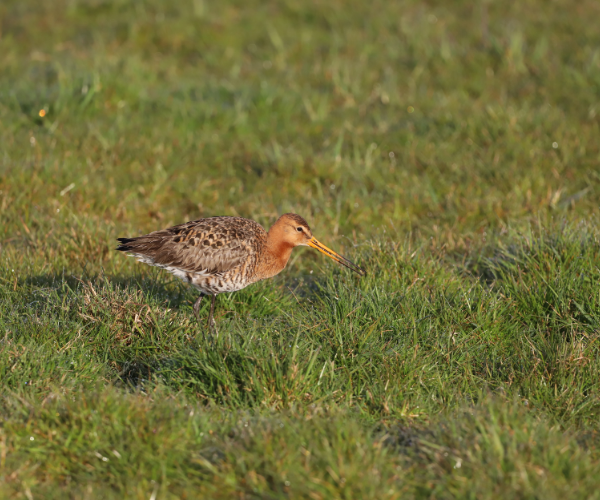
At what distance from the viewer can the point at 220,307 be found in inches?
257

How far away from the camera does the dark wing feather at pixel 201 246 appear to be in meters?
6.24

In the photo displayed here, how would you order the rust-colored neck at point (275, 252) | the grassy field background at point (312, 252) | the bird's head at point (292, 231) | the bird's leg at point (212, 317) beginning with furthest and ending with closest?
the bird's head at point (292, 231) → the rust-colored neck at point (275, 252) → the bird's leg at point (212, 317) → the grassy field background at point (312, 252)

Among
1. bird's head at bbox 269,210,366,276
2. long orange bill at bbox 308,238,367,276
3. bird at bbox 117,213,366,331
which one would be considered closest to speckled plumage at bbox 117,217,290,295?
bird at bbox 117,213,366,331

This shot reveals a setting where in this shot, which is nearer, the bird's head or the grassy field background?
A: the grassy field background

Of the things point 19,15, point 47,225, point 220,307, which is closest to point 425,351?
point 220,307

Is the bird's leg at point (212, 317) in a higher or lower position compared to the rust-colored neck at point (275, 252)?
lower

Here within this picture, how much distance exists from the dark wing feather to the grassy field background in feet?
1.31

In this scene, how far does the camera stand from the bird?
6219mm

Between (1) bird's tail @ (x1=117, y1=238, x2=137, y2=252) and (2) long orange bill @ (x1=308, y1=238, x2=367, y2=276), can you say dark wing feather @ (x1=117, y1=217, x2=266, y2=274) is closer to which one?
(1) bird's tail @ (x1=117, y1=238, x2=137, y2=252)

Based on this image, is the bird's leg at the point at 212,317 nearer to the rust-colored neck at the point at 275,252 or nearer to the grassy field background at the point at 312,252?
the grassy field background at the point at 312,252

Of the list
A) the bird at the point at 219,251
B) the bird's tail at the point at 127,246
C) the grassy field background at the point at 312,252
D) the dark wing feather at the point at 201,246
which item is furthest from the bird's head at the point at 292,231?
the bird's tail at the point at 127,246

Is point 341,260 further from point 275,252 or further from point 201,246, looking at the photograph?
point 201,246

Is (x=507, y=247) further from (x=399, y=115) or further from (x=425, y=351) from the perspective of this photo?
(x=399, y=115)

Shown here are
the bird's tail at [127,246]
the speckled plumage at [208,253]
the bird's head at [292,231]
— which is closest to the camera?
the speckled plumage at [208,253]
